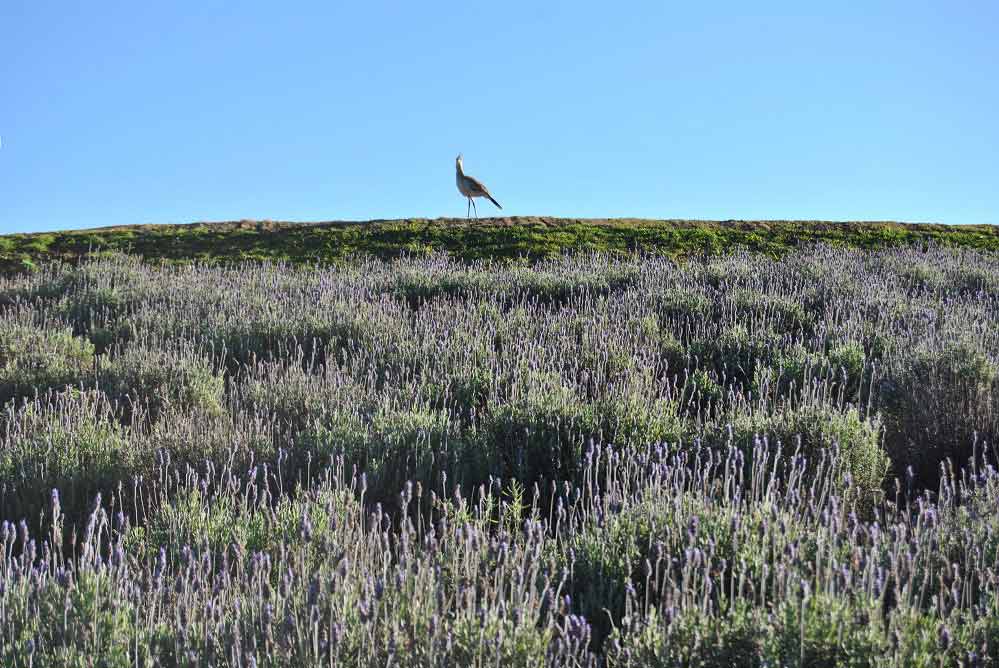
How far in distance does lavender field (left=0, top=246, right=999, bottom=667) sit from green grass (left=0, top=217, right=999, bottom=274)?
3323 mm

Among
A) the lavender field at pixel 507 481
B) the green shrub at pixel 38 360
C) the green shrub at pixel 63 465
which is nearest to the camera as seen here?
the lavender field at pixel 507 481

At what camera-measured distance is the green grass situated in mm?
12023

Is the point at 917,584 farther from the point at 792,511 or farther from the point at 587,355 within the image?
the point at 587,355

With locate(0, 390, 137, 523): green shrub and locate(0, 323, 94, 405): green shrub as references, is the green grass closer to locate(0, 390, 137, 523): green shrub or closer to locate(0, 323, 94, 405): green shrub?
locate(0, 323, 94, 405): green shrub

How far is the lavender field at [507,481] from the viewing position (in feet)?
7.13

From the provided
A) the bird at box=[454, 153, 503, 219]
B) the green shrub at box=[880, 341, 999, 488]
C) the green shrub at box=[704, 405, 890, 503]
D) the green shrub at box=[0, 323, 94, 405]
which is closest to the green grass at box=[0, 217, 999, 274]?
the bird at box=[454, 153, 503, 219]

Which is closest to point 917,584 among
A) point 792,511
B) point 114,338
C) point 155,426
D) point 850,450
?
point 792,511

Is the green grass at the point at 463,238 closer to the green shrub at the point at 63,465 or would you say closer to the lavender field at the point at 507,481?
the lavender field at the point at 507,481

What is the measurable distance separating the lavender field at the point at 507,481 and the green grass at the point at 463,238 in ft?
10.9

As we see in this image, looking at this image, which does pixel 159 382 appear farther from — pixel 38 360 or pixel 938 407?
pixel 938 407

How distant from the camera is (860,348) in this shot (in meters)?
5.72

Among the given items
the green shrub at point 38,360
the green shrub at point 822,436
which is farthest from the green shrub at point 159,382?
the green shrub at point 822,436

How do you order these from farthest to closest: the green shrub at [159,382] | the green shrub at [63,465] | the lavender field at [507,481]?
the green shrub at [159,382] → the green shrub at [63,465] → the lavender field at [507,481]

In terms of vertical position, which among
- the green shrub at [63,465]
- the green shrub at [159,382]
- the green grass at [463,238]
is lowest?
the green shrub at [63,465]
